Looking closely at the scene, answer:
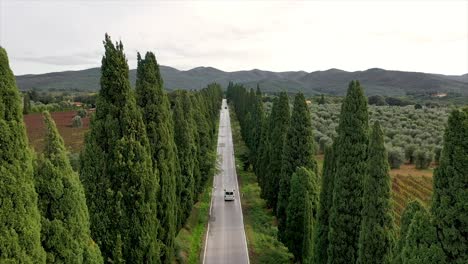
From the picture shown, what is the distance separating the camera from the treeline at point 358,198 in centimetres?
888

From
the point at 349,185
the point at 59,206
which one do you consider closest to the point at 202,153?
the point at 349,185

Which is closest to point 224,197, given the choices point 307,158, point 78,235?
point 307,158

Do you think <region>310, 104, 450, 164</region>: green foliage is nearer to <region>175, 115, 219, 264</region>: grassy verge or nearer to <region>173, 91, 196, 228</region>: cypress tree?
<region>175, 115, 219, 264</region>: grassy verge

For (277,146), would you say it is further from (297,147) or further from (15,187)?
(15,187)

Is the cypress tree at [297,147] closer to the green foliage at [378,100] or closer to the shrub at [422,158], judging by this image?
the shrub at [422,158]

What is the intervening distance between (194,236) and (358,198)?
1572cm

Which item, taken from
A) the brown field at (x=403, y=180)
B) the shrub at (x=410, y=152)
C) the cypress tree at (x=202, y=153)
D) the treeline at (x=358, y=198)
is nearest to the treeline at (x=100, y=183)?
the treeline at (x=358, y=198)

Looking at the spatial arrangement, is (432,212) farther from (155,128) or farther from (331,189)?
(155,128)

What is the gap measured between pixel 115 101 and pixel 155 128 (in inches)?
178

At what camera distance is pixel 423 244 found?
920 centimetres

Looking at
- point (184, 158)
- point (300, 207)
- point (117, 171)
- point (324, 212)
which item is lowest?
point (300, 207)

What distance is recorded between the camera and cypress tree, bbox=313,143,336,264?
55.7ft

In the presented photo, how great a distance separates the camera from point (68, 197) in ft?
30.0

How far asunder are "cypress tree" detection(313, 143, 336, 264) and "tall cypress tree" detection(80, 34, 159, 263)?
730cm
